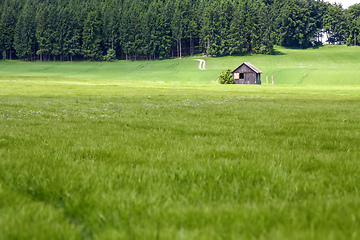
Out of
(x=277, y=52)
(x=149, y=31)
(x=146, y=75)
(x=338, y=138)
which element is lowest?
(x=338, y=138)

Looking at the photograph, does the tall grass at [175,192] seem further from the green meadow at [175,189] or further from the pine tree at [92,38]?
the pine tree at [92,38]

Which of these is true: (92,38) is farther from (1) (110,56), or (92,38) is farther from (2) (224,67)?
(2) (224,67)

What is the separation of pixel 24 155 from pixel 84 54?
15620cm

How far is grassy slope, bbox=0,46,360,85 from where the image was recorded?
9450 cm

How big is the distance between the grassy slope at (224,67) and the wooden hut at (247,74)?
16.0 feet

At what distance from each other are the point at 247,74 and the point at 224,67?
24.7 meters

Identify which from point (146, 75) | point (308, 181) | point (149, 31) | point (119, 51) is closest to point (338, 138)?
point (308, 181)

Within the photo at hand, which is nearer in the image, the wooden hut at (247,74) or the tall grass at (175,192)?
the tall grass at (175,192)

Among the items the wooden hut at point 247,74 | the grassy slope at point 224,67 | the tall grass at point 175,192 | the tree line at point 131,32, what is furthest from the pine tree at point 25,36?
the tall grass at point 175,192

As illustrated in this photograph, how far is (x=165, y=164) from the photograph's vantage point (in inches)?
201

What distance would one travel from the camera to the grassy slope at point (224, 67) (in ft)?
310

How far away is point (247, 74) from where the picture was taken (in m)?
97.4

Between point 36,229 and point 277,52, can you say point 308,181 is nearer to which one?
point 36,229

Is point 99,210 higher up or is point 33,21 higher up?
point 33,21
